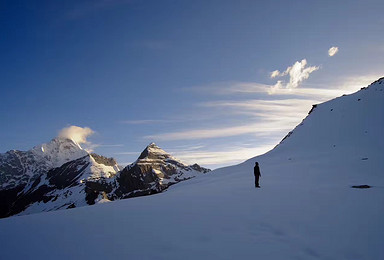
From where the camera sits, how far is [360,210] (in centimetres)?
938

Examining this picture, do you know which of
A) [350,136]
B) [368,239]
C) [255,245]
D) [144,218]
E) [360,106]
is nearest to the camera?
[255,245]

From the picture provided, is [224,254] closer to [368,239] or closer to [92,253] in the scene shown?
[92,253]

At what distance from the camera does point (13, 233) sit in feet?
23.1

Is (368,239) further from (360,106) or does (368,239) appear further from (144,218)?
(360,106)

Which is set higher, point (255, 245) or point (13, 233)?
point (13, 233)

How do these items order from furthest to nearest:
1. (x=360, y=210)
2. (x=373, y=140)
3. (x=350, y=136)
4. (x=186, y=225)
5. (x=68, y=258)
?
1. (x=350, y=136)
2. (x=373, y=140)
3. (x=360, y=210)
4. (x=186, y=225)
5. (x=68, y=258)

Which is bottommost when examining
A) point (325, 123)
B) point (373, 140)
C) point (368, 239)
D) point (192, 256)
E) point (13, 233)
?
point (368, 239)

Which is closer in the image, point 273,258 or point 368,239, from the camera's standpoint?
point 273,258

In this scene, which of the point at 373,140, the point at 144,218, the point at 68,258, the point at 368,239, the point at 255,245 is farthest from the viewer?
the point at 373,140

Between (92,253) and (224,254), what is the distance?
10.8ft

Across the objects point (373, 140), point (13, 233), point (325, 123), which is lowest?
point (13, 233)

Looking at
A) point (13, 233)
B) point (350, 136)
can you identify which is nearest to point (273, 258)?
point (13, 233)

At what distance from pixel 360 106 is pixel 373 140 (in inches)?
689

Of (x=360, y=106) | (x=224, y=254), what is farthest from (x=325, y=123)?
(x=224, y=254)
